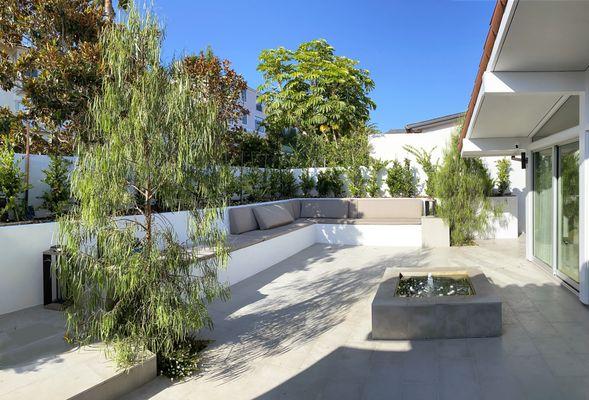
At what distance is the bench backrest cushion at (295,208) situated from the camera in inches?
468

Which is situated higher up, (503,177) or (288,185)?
(503,177)

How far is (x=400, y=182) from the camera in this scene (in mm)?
12602

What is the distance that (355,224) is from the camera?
10852mm

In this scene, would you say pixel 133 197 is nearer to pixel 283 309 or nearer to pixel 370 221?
pixel 283 309

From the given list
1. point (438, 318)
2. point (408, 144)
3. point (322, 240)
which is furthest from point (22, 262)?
point (408, 144)

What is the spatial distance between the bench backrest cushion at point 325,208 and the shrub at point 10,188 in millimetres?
8196

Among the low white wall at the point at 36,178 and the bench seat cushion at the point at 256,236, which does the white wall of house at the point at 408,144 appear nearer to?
the bench seat cushion at the point at 256,236

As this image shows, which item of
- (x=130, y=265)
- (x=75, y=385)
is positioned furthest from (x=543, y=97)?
(x=75, y=385)

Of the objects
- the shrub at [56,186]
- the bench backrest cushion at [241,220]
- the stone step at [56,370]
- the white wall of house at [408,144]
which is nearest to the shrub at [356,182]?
the white wall of house at [408,144]

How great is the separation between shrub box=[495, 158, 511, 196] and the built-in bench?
244 centimetres

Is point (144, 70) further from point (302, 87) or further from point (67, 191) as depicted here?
point (302, 87)

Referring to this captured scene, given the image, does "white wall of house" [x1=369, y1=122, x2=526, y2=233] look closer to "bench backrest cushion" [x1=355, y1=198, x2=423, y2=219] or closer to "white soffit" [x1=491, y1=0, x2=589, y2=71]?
"bench backrest cushion" [x1=355, y1=198, x2=423, y2=219]

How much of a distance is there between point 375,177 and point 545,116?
677 centimetres

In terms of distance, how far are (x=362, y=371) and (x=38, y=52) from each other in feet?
24.0
